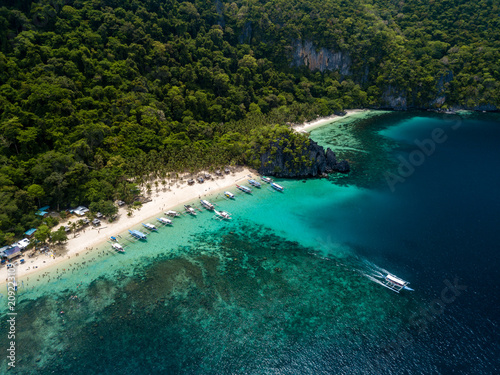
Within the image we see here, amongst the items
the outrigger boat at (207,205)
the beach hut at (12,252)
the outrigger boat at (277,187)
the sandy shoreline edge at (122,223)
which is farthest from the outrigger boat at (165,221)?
the outrigger boat at (277,187)

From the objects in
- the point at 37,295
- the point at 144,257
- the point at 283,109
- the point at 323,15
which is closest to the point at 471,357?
the point at 144,257

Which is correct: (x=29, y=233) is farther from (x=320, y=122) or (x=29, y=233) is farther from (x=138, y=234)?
(x=320, y=122)

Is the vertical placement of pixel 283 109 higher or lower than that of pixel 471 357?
higher

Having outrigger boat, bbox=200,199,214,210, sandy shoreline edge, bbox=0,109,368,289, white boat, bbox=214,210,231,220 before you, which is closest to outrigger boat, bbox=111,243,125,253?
sandy shoreline edge, bbox=0,109,368,289

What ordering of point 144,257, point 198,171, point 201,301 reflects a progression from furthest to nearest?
1. point 198,171
2. point 144,257
3. point 201,301

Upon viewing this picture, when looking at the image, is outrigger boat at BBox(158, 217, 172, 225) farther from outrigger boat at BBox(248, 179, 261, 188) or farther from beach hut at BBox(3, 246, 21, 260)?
outrigger boat at BBox(248, 179, 261, 188)

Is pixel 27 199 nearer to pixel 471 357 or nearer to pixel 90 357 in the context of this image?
pixel 90 357
